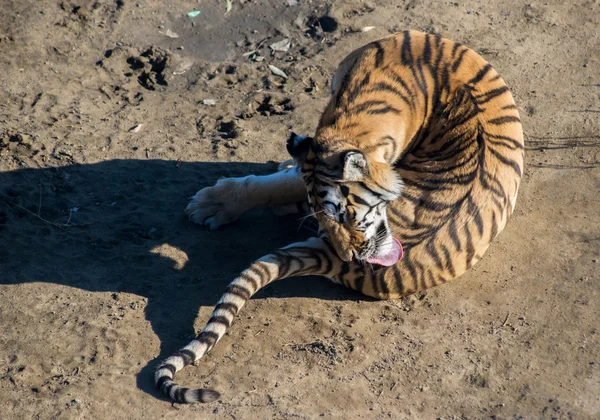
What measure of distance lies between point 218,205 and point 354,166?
142cm

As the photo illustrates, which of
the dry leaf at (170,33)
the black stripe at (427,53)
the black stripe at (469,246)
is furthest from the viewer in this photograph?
the dry leaf at (170,33)

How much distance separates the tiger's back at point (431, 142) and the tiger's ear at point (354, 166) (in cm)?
22

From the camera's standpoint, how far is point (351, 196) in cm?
383

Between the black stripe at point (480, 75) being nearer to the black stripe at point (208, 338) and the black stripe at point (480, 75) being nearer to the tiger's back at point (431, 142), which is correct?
the tiger's back at point (431, 142)

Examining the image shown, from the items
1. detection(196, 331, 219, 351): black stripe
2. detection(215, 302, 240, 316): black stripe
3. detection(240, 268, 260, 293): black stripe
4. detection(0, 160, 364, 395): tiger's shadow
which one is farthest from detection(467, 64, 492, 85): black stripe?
detection(196, 331, 219, 351): black stripe

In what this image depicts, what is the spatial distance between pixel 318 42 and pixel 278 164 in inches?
66.1

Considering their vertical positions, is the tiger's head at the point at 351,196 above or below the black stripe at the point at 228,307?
above

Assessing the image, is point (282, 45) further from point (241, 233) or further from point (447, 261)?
point (447, 261)

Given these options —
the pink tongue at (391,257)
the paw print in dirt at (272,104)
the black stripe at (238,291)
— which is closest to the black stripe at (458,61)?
the pink tongue at (391,257)

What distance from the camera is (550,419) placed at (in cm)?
353

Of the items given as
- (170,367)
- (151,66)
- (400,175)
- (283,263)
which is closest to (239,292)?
(283,263)

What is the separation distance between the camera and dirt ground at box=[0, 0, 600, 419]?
3688 mm

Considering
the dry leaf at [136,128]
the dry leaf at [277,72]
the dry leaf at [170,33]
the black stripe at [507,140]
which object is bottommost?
the dry leaf at [136,128]

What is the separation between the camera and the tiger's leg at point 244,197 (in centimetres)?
480
